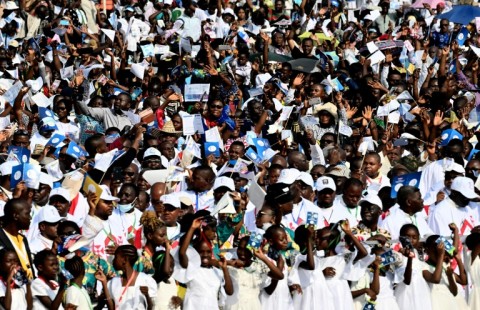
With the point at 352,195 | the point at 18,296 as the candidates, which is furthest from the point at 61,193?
the point at 352,195

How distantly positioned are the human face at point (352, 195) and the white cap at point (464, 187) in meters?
1.05

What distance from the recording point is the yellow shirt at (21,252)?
12266mm

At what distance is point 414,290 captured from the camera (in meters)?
13.8

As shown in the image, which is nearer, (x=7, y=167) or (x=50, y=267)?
(x=50, y=267)

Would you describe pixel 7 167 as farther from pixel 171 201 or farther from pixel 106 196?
pixel 171 201

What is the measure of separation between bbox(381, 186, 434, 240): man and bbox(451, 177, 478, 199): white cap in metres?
0.68

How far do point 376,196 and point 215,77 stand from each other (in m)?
5.36

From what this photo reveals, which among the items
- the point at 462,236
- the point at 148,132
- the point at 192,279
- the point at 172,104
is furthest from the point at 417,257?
the point at 172,104

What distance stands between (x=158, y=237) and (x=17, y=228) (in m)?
1.21

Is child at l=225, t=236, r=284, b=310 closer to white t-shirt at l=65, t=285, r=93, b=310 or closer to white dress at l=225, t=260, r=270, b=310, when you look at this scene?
white dress at l=225, t=260, r=270, b=310

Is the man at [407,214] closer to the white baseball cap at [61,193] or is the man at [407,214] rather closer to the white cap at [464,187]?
the white cap at [464,187]

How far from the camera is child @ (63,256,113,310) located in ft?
39.8

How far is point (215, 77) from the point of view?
19.7m

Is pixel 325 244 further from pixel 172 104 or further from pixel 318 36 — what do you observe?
pixel 318 36
